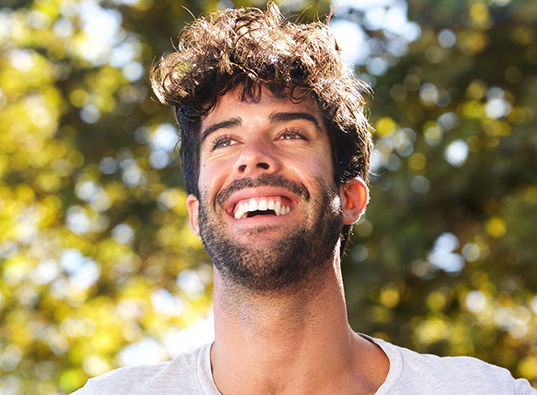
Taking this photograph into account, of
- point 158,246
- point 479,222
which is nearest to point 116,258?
point 158,246

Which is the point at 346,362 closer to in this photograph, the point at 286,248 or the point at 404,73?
the point at 286,248

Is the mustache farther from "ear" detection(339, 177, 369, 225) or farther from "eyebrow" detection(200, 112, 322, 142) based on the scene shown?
"ear" detection(339, 177, 369, 225)

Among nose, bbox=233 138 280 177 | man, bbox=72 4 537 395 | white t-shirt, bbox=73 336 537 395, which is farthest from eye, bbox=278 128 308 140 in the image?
white t-shirt, bbox=73 336 537 395

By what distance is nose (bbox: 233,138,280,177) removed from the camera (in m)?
2.21

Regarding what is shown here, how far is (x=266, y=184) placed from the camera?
2195 mm

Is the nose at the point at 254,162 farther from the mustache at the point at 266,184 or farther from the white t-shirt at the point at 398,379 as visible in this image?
the white t-shirt at the point at 398,379

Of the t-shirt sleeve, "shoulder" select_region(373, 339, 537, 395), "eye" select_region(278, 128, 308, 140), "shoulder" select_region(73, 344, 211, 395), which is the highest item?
"eye" select_region(278, 128, 308, 140)

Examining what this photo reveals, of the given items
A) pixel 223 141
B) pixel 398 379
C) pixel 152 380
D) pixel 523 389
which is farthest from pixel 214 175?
pixel 523 389

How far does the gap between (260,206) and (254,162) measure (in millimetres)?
164

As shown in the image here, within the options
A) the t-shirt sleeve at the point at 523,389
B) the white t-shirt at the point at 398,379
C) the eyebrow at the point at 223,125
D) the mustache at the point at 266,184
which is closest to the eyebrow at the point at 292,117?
the eyebrow at the point at 223,125

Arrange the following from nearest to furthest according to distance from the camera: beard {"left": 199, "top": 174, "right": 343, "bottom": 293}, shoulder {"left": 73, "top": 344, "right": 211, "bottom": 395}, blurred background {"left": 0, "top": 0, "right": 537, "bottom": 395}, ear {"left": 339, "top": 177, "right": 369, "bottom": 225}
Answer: beard {"left": 199, "top": 174, "right": 343, "bottom": 293}, shoulder {"left": 73, "top": 344, "right": 211, "bottom": 395}, ear {"left": 339, "top": 177, "right": 369, "bottom": 225}, blurred background {"left": 0, "top": 0, "right": 537, "bottom": 395}

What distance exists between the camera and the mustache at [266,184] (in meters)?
2.20

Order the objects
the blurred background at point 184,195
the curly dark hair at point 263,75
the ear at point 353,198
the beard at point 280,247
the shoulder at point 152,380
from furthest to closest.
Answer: the blurred background at point 184,195, the ear at point 353,198, the curly dark hair at point 263,75, the shoulder at point 152,380, the beard at point 280,247

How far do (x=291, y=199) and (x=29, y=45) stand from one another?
5020mm
